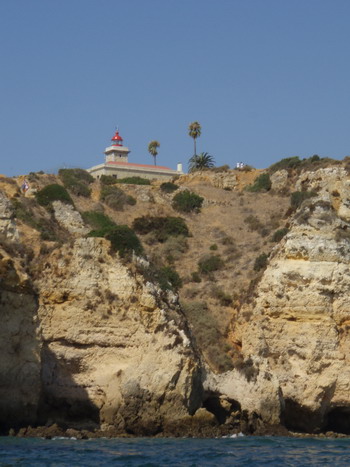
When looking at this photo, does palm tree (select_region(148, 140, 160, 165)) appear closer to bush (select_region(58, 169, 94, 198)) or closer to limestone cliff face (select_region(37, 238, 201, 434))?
bush (select_region(58, 169, 94, 198))

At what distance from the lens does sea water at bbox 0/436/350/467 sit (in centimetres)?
3036

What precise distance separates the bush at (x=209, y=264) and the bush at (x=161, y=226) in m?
6.61

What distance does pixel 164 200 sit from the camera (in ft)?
256

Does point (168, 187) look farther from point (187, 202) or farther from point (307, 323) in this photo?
point (307, 323)

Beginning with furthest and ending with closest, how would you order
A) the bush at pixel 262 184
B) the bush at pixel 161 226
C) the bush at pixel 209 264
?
the bush at pixel 262 184
the bush at pixel 161 226
the bush at pixel 209 264

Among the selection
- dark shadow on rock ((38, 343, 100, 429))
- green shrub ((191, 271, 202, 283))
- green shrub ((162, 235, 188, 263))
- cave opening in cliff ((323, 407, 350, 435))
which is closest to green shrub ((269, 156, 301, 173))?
green shrub ((162, 235, 188, 263))

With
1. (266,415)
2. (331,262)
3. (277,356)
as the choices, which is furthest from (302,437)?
(331,262)

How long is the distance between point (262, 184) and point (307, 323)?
1520 inches

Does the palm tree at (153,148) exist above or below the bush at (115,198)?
above

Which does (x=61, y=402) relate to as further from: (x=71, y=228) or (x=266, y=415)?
(x=71, y=228)

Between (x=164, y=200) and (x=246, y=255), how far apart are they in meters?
16.8

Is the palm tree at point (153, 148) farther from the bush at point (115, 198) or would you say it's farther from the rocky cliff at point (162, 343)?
the rocky cliff at point (162, 343)

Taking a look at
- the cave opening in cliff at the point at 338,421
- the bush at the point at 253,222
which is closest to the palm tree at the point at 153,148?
A: the bush at the point at 253,222

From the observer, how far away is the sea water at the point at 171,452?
30.4 m
